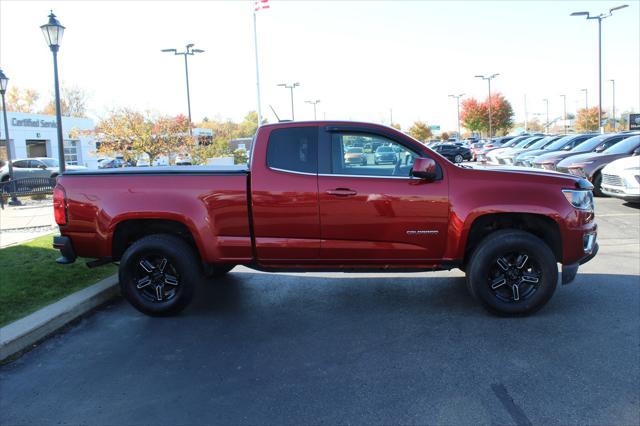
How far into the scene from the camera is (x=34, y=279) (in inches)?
→ 247

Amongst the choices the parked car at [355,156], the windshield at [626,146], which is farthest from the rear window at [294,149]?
the windshield at [626,146]

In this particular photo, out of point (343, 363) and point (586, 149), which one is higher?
point (586, 149)

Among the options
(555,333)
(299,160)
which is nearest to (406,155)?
(299,160)

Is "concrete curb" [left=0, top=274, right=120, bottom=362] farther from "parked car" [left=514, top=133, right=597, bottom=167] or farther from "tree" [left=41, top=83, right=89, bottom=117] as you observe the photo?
"tree" [left=41, top=83, right=89, bottom=117]

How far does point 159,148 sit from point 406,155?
14.9m

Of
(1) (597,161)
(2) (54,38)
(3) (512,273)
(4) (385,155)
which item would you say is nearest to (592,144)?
(1) (597,161)

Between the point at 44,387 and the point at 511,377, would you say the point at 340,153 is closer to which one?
the point at 511,377

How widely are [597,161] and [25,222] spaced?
14525mm

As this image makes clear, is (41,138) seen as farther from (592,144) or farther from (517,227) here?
(517,227)

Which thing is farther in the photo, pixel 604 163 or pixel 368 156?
pixel 604 163

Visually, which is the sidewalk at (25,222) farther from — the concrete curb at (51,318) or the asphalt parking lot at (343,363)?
the asphalt parking lot at (343,363)

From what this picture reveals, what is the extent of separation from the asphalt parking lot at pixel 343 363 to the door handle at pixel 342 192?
123cm

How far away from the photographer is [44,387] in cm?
396

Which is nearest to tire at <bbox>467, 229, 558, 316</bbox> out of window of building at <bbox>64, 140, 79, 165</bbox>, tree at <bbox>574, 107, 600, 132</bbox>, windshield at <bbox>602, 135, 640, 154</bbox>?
windshield at <bbox>602, 135, 640, 154</bbox>
